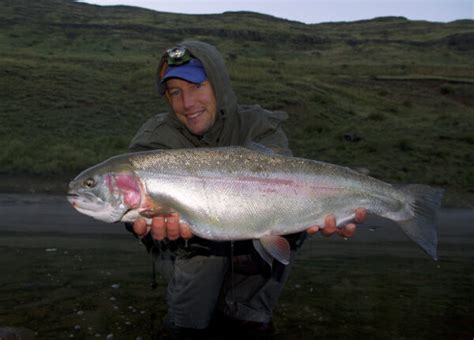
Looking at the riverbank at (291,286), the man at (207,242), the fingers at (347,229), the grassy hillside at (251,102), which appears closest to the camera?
the fingers at (347,229)

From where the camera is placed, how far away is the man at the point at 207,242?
12.7 ft

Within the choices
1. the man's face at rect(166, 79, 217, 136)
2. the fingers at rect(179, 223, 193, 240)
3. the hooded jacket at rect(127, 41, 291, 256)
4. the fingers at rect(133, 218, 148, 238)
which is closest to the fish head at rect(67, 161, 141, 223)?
the fingers at rect(133, 218, 148, 238)

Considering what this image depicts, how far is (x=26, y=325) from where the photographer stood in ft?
13.4

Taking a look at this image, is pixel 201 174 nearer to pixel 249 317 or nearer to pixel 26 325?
pixel 249 317

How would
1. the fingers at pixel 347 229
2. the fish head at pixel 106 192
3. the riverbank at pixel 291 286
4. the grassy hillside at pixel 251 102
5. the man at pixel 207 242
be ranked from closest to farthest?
the fish head at pixel 106 192 → the fingers at pixel 347 229 → the man at pixel 207 242 → the riverbank at pixel 291 286 → the grassy hillside at pixel 251 102

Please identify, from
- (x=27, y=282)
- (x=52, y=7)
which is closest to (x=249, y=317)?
(x=27, y=282)

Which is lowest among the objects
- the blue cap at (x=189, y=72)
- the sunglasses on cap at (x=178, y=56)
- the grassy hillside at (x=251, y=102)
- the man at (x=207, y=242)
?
the grassy hillside at (x=251, y=102)

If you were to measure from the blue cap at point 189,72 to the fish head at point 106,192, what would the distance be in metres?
0.96

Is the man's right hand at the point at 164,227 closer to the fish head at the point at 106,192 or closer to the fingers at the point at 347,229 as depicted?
the fish head at the point at 106,192

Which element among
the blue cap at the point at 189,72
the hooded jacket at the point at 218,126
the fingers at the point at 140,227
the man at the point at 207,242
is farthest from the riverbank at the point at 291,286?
the blue cap at the point at 189,72

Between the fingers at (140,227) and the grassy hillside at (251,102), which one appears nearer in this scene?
the fingers at (140,227)

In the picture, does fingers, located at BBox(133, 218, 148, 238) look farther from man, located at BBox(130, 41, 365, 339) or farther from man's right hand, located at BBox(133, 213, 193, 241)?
man, located at BBox(130, 41, 365, 339)

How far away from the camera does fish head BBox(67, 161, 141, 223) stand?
316 centimetres

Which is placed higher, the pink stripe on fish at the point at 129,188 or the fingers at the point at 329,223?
the pink stripe on fish at the point at 129,188
